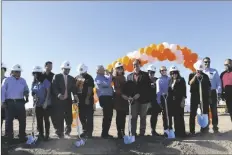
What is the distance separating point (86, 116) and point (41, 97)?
1358 millimetres

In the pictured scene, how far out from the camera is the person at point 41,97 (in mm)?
8903

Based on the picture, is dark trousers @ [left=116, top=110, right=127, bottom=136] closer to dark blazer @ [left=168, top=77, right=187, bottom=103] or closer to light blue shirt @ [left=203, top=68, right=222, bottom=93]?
dark blazer @ [left=168, top=77, right=187, bottom=103]

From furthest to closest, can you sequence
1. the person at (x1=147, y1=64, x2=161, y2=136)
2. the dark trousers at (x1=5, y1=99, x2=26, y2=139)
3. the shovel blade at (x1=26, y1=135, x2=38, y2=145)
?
the person at (x1=147, y1=64, x2=161, y2=136), the dark trousers at (x1=5, y1=99, x2=26, y2=139), the shovel blade at (x1=26, y1=135, x2=38, y2=145)

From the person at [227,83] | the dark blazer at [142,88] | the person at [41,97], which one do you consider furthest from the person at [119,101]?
the person at [227,83]

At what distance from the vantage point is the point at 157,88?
979cm

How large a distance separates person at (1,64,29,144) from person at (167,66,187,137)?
4229 millimetres

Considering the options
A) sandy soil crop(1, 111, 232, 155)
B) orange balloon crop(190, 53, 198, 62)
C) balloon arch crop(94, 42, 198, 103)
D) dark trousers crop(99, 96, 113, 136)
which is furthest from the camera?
orange balloon crop(190, 53, 198, 62)

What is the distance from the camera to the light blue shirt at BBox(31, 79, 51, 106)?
29.3 feet

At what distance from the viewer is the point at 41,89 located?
29.3 ft

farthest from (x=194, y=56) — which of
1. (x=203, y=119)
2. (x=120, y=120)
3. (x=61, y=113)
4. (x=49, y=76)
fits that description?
(x=61, y=113)

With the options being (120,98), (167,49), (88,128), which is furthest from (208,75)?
(167,49)

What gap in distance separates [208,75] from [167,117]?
1750 millimetres

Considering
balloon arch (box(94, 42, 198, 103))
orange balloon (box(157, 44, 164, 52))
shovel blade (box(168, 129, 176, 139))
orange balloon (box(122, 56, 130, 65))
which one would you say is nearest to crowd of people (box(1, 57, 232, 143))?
shovel blade (box(168, 129, 176, 139))

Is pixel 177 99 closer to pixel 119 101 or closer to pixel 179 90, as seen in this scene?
pixel 179 90
